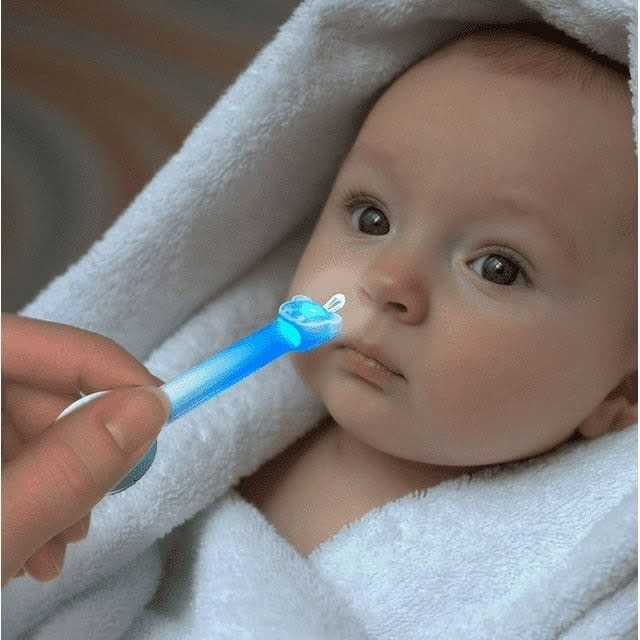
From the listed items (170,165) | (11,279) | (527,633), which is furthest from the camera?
(11,279)

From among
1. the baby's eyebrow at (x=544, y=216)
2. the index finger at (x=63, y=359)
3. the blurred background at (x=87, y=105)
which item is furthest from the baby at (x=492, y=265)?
the blurred background at (x=87, y=105)

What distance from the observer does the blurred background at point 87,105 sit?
1.26 metres

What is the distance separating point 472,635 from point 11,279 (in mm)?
693

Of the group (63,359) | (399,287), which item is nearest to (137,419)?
(63,359)

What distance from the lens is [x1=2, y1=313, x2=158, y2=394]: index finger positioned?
28.6 inches

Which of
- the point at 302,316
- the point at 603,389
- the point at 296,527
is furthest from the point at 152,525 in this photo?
the point at 603,389

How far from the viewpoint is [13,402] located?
2.57ft

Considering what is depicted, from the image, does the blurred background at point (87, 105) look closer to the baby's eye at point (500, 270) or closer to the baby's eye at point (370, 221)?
the baby's eye at point (370, 221)

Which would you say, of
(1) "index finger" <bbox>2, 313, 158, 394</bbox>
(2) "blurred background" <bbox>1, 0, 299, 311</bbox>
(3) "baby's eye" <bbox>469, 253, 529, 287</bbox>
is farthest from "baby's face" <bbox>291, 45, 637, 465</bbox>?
(2) "blurred background" <bbox>1, 0, 299, 311</bbox>

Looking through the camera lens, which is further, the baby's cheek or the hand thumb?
the baby's cheek

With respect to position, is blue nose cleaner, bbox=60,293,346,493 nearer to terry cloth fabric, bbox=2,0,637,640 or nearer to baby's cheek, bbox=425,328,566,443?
baby's cheek, bbox=425,328,566,443

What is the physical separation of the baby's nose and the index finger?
7.3 inches

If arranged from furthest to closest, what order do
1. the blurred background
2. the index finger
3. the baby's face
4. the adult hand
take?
the blurred background < the baby's face < the index finger < the adult hand

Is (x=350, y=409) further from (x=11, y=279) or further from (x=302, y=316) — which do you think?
(x=11, y=279)
